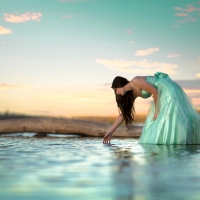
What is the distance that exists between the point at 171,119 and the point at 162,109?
180mm

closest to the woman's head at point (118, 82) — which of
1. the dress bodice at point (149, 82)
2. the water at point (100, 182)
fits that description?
the dress bodice at point (149, 82)

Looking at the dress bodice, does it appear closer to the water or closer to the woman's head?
the woman's head

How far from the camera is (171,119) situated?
17.0 feet

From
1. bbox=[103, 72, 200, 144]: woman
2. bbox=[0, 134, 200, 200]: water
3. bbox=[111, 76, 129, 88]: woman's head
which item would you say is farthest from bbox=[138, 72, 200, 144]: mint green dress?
bbox=[0, 134, 200, 200]: water

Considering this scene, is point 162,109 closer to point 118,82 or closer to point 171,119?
point 171,119

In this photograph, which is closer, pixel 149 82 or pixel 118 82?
pixel 118 82

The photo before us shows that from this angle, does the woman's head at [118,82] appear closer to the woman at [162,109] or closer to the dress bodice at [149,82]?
the woman at [162,109]

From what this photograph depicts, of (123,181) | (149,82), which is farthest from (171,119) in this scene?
(123,181)

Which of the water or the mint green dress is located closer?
the water

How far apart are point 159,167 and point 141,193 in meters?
0.95

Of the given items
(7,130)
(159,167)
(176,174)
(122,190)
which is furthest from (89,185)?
(7,130)

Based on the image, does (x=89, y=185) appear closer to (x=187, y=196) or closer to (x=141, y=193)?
(x=141, y=193)

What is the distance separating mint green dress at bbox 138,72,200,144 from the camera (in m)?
5.17

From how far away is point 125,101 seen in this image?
523cm
